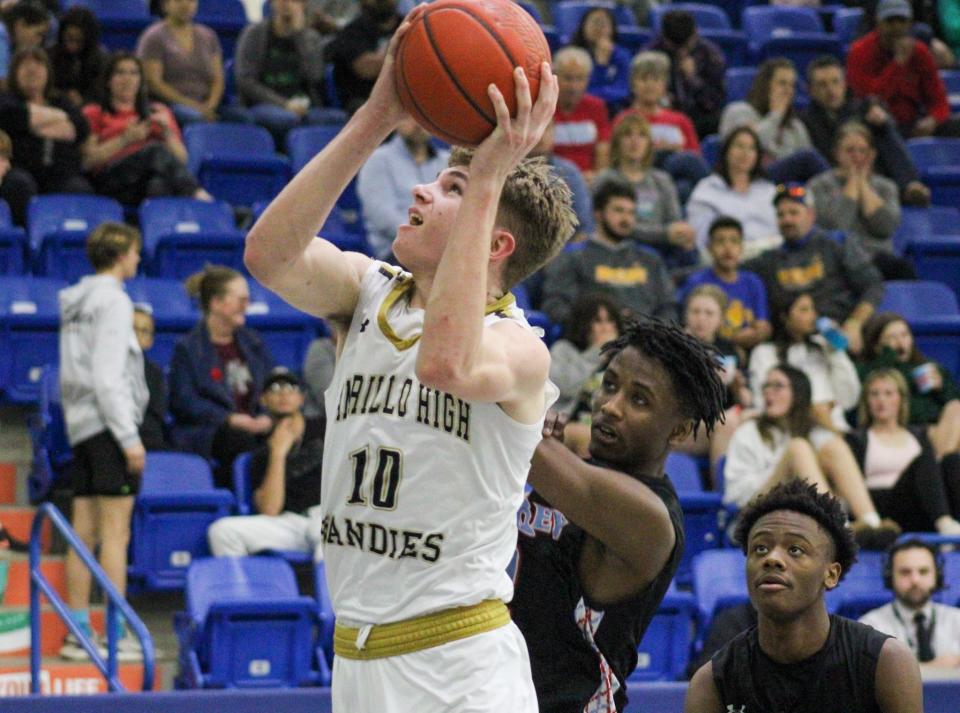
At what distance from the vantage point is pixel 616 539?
3307mm

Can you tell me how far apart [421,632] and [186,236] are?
5.95 meters

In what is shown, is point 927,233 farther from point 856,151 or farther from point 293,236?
point 293,236

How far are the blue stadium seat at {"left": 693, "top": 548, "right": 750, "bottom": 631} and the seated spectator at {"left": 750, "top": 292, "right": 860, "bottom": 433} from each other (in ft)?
4.11

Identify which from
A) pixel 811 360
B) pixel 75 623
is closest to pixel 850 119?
pixel 811 360

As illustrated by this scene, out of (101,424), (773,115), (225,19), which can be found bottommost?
(101,424)

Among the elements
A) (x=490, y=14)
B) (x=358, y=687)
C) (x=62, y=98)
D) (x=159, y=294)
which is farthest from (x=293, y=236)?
(x=62, y=98)

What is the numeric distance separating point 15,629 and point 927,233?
6437mm

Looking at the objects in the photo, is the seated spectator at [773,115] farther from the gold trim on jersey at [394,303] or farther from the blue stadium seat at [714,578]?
the gold trim on jersey at [394,303]

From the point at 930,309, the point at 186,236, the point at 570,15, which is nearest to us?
the point at 186,236

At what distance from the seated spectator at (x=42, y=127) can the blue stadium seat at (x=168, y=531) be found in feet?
7.68

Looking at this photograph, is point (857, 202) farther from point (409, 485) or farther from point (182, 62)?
point (409, 485)

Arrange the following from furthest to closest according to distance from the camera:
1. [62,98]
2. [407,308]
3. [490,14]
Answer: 1. [62,98]
2. [407,308]
3. [490,14]

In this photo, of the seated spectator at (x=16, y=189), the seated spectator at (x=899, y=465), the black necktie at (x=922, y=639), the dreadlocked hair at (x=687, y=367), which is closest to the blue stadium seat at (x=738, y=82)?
the seated spectator at (x=899, y=465)

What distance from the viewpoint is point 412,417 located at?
288 centimetres
